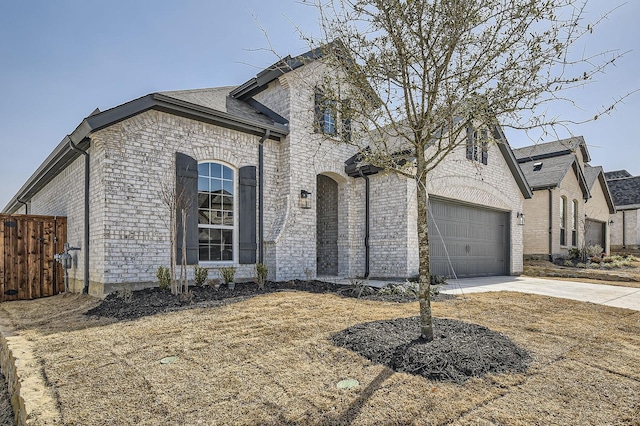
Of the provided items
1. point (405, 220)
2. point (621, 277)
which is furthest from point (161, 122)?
point (621, 277)

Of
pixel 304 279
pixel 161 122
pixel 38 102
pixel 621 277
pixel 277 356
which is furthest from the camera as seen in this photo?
pixel 621 277

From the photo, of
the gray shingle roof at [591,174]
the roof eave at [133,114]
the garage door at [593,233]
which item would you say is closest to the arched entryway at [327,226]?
the roof eave at [133,114]

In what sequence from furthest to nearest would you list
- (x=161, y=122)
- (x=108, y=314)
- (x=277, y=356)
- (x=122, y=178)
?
1. (x=161, y=122)
2. (x=122, y=178)
3. (x=108, y=314)
4. (x=277, y=356)

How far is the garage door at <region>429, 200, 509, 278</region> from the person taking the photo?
1057cm

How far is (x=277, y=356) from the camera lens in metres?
3.49

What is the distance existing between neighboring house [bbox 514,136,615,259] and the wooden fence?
17365 mm

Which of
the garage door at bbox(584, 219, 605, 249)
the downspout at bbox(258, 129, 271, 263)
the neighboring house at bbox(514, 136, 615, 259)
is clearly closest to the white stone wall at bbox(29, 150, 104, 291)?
the downspout at bbox(258, 129, 271, 263)

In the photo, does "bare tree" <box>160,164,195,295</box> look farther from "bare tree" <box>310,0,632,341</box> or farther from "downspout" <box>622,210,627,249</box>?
"downspout" <box>622,210,627,249</box>

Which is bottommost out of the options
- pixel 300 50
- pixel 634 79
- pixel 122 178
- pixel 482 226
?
pixel 482 226

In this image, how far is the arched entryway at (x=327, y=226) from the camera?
37.2 ft

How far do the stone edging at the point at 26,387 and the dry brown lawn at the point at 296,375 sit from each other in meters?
0.09

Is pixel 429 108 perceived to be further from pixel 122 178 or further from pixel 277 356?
pixel 122 178

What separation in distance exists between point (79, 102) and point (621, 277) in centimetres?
1731

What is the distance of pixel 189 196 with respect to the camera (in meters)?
7.80
